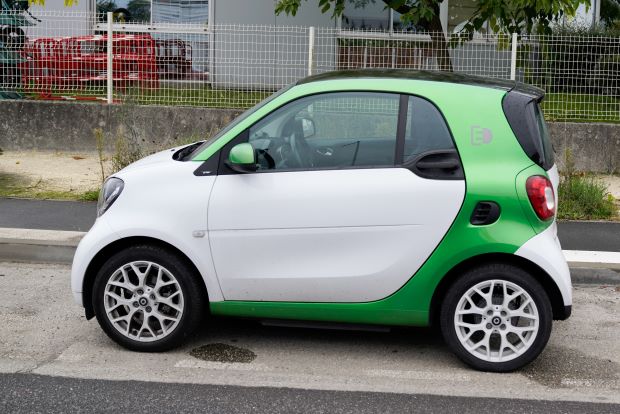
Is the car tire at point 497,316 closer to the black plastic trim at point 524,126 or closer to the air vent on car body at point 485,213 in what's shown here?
the air vent on car body at point 485,213

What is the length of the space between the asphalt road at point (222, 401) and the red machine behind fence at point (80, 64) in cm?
753

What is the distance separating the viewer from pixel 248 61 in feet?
37.5

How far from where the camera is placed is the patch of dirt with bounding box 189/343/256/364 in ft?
16.6

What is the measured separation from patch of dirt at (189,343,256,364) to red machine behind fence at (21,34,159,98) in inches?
274

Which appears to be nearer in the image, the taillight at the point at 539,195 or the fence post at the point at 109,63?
the taillight at the point at 539,195

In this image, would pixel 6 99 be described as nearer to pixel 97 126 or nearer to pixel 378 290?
pixel 97 126

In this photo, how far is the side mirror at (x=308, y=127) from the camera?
5.07 meters

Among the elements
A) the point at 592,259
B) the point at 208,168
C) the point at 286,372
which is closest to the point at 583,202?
the point at 592,259

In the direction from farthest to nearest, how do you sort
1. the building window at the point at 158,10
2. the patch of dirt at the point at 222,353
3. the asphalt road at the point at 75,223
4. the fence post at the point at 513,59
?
the building window at the point at 158,10, the fence post at the point at 513,59, the asphalt road at the point at 75,223, the patch of dirt at the point at 222,353

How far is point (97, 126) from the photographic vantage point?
37.5 feet

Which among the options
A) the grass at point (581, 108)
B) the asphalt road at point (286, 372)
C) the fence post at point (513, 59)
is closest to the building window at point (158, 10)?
the fence post at point (513, 59)

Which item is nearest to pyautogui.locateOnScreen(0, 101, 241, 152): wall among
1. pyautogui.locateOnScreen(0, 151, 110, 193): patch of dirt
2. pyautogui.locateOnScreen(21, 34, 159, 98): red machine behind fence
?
pyautogui.locateOnScreen(0, 151, 110, 193): patch of dirt

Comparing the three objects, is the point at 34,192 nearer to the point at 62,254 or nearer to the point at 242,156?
the point at 62,254

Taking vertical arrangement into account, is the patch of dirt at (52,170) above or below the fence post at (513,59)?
below
